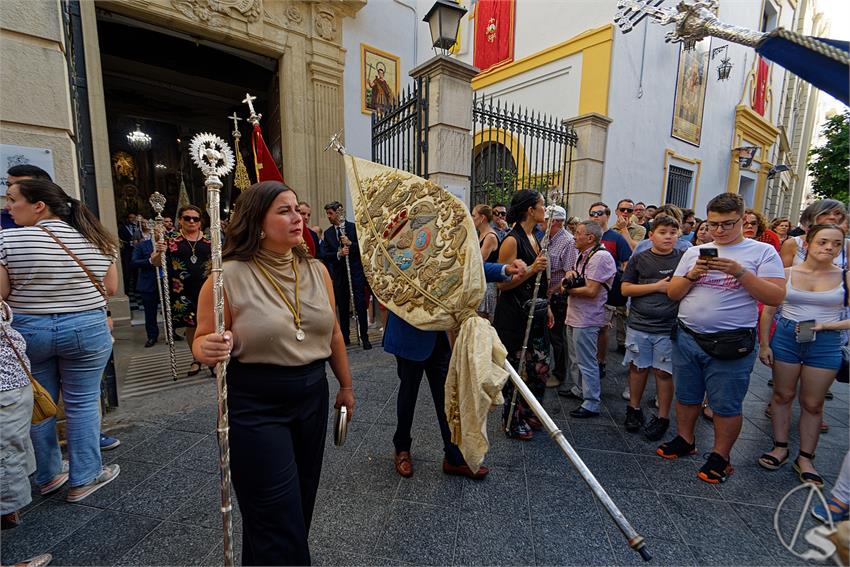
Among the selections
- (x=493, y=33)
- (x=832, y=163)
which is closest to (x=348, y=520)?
(x=493, y=33)

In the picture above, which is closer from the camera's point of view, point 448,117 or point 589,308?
point 589,308

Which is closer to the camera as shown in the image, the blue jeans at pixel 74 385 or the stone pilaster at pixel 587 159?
the blue jeans at pixel 74 385

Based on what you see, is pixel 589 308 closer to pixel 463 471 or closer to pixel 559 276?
pixel 559 276

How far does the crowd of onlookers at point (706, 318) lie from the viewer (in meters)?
2.64

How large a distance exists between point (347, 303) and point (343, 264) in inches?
23.7

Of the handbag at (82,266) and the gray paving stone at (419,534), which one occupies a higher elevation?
the handbag at (82,266)

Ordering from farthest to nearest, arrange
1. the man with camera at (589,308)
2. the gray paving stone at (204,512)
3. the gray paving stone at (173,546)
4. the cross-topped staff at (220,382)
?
the man with camera at (589,308) → the gray paving stone at (204,512) → the gray paving stone at (173,546) → the cross-topped staff at (220,382)

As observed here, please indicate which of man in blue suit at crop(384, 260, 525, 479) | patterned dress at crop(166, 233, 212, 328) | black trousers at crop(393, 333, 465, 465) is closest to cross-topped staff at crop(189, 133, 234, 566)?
man in blue suit at crop(384, 260, 525, 479)

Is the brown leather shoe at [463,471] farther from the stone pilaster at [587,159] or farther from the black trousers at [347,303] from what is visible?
the stone pilaster at [587,159]

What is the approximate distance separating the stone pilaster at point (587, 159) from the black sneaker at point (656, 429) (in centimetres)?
705

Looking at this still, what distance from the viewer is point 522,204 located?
123 inches

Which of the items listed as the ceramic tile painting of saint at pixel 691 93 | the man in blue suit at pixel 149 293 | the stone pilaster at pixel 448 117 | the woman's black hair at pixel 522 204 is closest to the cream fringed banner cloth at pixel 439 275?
the woman's black hair at pixel 522 204

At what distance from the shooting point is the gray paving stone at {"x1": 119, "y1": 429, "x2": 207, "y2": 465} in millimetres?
3000

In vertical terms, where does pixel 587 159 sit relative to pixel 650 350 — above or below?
above
